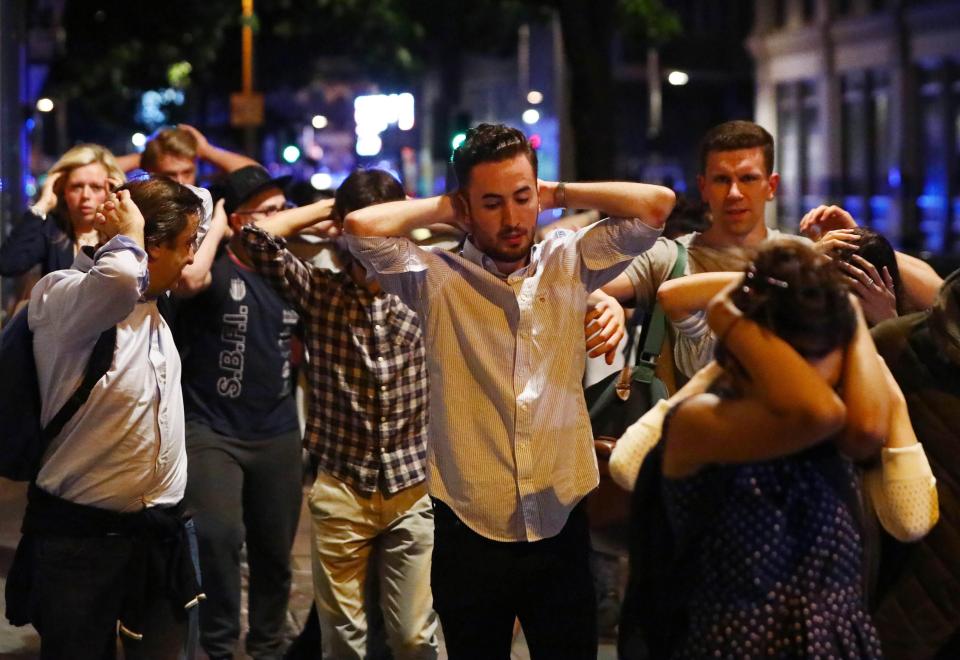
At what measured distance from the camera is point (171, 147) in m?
7.57

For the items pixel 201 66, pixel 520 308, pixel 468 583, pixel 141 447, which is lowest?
pixel 468 583

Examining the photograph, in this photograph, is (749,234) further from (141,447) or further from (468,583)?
(141,447)

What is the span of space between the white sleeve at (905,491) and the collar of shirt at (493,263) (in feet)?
4.50

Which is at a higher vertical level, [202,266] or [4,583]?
[202,266]

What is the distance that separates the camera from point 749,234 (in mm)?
5500

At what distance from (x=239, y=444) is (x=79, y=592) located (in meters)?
1.81

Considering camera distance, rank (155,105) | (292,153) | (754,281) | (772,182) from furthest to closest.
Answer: (155,105) < (292,153) < (772,182) < (754,281)

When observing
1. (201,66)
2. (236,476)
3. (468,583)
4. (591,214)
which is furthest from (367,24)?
(468,583)

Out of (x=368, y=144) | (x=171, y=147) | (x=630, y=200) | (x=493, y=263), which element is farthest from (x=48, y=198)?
(x=368, y=144)

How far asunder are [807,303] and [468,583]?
5.59 ft

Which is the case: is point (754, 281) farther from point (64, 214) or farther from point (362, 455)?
point (64, 214)

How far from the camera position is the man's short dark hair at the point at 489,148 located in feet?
14.9

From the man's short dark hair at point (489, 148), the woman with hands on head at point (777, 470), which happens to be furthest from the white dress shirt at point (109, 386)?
the woman with hands on head at point (777, 470)

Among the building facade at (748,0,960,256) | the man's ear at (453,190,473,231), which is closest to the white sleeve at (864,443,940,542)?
the man's ear at (453,190,473,231)
